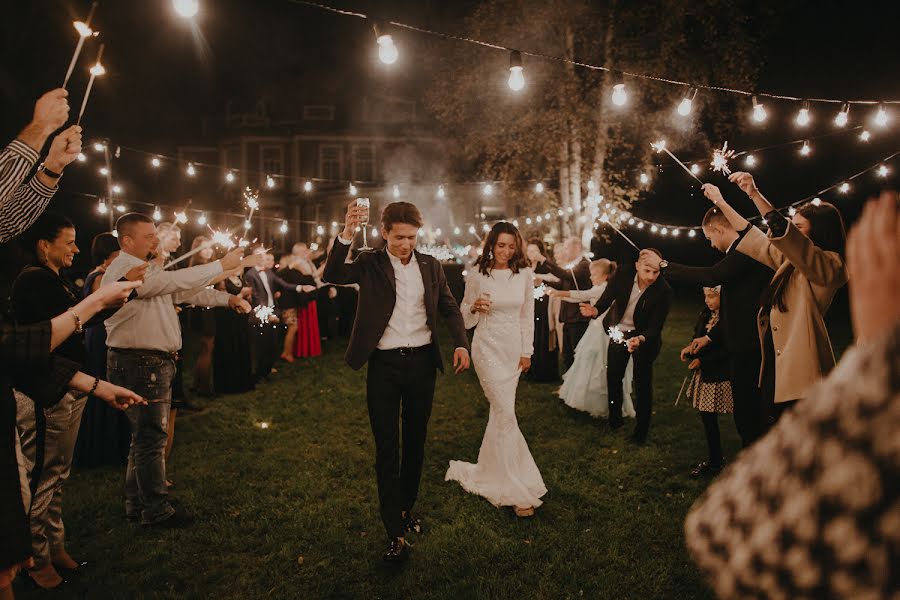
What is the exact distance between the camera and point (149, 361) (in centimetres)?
397

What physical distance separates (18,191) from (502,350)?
3.38 m

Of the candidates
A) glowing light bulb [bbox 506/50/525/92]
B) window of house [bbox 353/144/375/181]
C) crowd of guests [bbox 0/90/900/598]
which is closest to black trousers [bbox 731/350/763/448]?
crowd of guests [bbox 0/90/900/598]

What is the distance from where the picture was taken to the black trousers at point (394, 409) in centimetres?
362

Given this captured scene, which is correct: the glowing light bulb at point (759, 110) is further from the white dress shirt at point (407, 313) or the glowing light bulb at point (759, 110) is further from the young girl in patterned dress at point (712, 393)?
the white dress shirt at point (407, 313)

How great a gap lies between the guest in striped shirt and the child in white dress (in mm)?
5639

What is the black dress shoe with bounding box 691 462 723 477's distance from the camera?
193 inches

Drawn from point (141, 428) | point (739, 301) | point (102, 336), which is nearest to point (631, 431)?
point (739, 301)

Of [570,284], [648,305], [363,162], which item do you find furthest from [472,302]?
[363,162]

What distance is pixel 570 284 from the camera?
27.2ft

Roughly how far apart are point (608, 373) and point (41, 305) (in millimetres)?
5419

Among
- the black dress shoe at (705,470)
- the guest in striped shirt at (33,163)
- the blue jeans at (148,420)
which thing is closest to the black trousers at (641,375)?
the black dress shoe at (705,470)

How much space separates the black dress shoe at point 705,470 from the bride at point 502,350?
5.26 feet

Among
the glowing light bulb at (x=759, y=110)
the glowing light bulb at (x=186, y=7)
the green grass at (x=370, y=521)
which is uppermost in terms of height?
the glowing light bulb at (x=186, y=7)

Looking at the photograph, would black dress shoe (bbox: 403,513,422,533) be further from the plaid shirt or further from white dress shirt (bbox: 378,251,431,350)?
the plaid shirt
